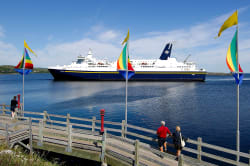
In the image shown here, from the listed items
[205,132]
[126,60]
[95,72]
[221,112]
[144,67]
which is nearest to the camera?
[126,60]

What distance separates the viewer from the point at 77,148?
28.0 feet

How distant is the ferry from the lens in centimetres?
7838

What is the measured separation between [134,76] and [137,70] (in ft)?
10.2

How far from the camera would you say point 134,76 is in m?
82.2

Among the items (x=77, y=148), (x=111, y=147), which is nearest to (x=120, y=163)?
(x=111, y=147)

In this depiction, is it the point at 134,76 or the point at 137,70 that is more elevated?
the point at 137,70

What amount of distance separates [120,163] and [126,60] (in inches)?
259

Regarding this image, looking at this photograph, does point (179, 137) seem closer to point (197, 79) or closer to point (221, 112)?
point (221, 112)

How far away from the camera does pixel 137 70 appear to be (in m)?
80.7

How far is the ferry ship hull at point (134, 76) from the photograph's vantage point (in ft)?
256

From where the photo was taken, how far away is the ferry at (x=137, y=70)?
257 feet

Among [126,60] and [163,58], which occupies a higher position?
[163,58]

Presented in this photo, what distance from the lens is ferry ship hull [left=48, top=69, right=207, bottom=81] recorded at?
78125 mm

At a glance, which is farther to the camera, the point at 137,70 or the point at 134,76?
the point at 134,76
